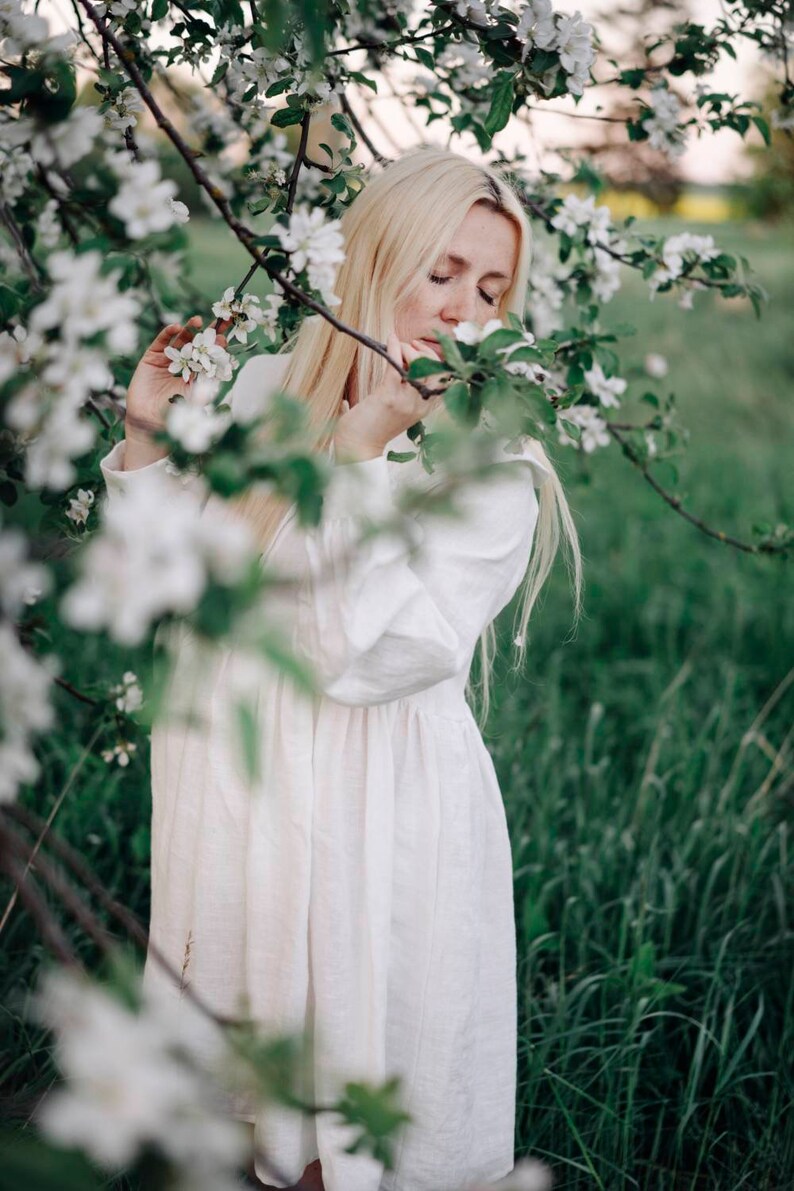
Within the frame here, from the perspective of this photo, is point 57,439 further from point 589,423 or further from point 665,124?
point 665,124

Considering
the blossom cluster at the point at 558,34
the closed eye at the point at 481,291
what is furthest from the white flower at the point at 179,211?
the blossom cluster at the point at 558,34

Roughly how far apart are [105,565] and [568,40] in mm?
1241

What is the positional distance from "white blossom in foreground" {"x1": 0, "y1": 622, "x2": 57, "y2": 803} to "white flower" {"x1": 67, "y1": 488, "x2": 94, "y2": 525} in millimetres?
862

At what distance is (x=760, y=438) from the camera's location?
23.5ft

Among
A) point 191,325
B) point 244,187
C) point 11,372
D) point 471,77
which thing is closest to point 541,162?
point 471,77

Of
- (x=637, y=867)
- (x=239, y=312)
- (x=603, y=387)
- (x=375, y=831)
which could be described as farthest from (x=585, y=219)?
(x=637, y=867)

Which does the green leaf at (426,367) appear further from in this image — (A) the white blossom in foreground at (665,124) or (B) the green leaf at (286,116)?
(A) the white blossom in foreground at (665,124)

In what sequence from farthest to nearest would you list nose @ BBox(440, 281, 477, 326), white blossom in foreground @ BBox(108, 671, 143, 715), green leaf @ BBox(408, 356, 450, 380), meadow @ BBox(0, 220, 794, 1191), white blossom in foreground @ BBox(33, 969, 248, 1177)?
meadow @ BBox(0, 220, 794, 1191) < white blossom in foreground @ BBox(108, 671, 143, 715) < nose @ BBox(440, 281, 477, 326) < green leaf @ BBox(408, 356, 450, 380) < white blossom in foreground @ BBox(33, 969, 248, 1177)

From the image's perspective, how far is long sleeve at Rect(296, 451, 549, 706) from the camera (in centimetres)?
137

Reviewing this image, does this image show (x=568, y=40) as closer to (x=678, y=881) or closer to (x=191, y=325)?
(x=191, y=325)

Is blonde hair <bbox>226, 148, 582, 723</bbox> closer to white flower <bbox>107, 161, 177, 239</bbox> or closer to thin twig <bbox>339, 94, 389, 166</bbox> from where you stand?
thin twig <bbox>339, 94, 389, 166</bbox>

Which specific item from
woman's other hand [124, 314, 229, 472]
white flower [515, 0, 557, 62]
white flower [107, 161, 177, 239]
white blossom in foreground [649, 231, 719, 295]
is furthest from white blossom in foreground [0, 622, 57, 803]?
white blossom in foreground [649, 231, 719, 295]

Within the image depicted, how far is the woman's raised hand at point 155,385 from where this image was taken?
157 cm

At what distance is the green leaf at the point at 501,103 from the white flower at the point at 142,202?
789 mm
